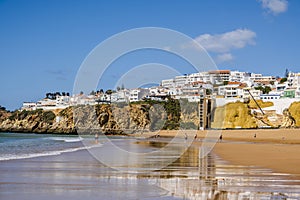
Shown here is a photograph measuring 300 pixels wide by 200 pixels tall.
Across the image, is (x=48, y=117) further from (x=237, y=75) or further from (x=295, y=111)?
(x=295, y=111)

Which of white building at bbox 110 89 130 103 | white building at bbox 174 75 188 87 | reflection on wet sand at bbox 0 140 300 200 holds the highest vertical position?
white building at bbox 174 75 188 87

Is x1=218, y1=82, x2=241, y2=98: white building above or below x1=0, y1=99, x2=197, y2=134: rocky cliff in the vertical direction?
above

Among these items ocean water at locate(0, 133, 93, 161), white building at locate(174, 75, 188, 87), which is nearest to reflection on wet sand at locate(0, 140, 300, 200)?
ocean water at locate(0, 133, 93, 161)

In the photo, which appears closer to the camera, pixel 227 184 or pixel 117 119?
pixel 227 184

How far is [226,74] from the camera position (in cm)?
12269

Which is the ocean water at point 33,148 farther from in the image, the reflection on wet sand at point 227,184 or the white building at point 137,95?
the white building at point 137,95

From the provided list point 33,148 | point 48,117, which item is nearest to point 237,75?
point 48,117

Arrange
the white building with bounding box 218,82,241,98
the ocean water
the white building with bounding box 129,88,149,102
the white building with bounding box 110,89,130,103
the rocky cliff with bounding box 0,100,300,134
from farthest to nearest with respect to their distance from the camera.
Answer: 1. the white building with bounding box 129,88,149,102
2. the white building with bounding box 110,89,130,103
3. the white building with bounding box 218,82,241,98
4. the rocky cliff with bounding box 0,100,300,134
5. the ocean water

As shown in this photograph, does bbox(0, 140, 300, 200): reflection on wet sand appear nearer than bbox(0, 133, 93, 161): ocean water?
Yes

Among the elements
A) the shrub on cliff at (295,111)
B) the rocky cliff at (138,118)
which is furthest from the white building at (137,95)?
the shrub on cliff at (295,111)

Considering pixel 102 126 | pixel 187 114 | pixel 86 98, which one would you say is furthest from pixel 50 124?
pixel 187 114

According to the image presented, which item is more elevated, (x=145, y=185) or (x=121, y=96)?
(x=121, y=96)

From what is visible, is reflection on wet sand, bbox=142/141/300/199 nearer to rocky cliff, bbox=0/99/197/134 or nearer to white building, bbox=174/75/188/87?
rocky cliff, bbox=0/99/197/134

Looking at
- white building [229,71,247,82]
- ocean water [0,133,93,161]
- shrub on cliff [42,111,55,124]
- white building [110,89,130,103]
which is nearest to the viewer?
ocean water [0,133,93,161]
